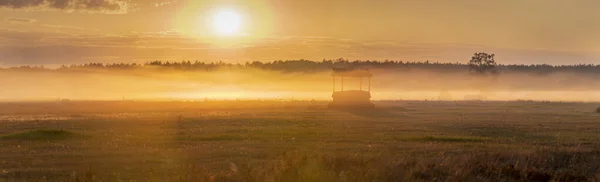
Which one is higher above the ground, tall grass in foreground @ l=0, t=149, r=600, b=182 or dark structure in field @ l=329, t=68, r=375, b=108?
tall grass in foreground @ l=0, t=149, r=600, b=182

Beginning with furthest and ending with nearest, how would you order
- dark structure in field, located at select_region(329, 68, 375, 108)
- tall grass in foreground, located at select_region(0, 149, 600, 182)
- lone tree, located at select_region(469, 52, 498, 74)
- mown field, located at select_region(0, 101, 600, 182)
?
1. lone tree, located at select_region(469, 52, 498, 74)
2. dark structure in field, located at select_region(329, 68, 375, 108)
3. mown field, located at select_region(0, 101, 600, 182)
4. tall grass in foreground, located at select_region(0, 149, 600, 182)

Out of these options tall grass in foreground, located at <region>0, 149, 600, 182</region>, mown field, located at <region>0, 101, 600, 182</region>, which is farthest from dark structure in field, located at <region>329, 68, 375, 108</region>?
tall grass in foreground, located at <region>0, 149, 600, 182</region>

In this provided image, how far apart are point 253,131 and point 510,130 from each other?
15.3m

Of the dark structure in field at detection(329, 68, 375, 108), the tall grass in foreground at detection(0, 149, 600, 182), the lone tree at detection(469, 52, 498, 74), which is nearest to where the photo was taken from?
the tall grass in foreground at detection(0, 149, 600, 182)

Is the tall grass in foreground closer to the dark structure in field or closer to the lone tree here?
the dark structure in field

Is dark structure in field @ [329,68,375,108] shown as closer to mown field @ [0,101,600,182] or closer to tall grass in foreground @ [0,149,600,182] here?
mown field @ [0,101,600,182]

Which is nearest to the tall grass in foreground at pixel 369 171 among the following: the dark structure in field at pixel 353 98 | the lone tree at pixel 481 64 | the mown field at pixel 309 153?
the mown field at pixel 309 153

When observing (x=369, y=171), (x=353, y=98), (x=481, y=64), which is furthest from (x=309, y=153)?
(x=481, y=64)

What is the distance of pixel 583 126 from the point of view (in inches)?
2073

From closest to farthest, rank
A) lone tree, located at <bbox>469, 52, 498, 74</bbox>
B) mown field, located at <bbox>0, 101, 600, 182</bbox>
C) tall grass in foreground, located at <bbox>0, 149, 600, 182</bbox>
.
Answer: tall grass in foreground, located at <bbox>0, 149, 600, 182</bbox>, mown field, located at <bbox>0, 101, 600, 182</bbox>, lone tree, located at <bbox>469, 52, 498, 74</bbox>

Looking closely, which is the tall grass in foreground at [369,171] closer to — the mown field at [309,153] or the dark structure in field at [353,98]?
the mown field at [309,153]

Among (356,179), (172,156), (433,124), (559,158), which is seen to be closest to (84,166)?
(172,156)

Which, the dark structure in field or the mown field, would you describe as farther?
the dark structure in field

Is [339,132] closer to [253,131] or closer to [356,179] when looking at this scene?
[253,131]
